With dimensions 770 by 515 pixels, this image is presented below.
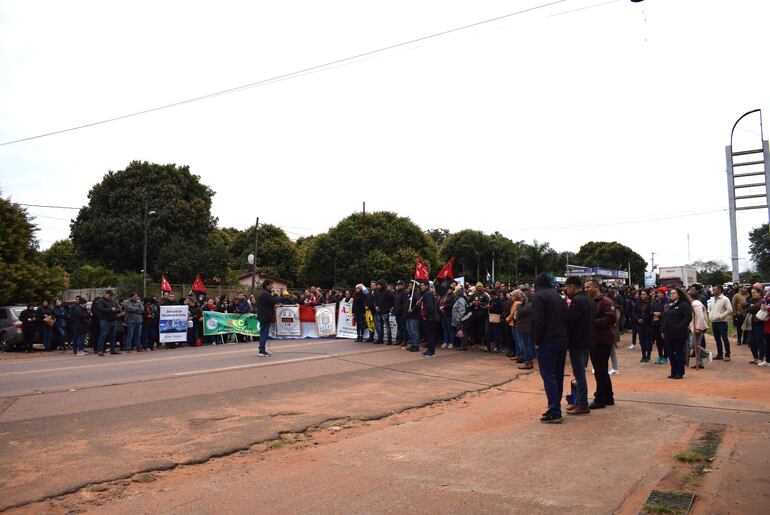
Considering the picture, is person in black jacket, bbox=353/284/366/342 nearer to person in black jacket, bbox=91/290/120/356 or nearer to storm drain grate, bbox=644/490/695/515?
person in black jacket, bbox=91/290/120/356

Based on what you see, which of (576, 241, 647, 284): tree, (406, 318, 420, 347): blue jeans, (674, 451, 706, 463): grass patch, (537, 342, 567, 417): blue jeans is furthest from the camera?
(576, 241, 647, 284): tree

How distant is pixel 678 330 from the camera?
11.7 meters

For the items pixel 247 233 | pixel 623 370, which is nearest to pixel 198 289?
pixel 623 370

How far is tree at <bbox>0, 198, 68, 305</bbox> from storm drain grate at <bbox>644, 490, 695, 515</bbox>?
90.0ft

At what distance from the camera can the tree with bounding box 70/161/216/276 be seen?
4975cm

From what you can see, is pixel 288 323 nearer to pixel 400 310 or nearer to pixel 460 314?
pixel 400 310

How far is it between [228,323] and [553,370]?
15.8 meters

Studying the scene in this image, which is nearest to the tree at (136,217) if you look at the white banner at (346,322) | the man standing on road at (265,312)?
the white banner at (346,322)

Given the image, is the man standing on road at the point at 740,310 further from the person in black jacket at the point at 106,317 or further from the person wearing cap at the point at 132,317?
the person in black jacket at the point at 106,317

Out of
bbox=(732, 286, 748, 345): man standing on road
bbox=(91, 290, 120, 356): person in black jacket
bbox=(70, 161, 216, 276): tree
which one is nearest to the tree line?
bbox=(70, 161, 216, 276): tree

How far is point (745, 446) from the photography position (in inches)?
250

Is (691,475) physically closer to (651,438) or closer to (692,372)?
(651,438)

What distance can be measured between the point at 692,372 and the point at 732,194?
10.6 metres

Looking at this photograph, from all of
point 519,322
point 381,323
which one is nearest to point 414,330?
point 381,323
